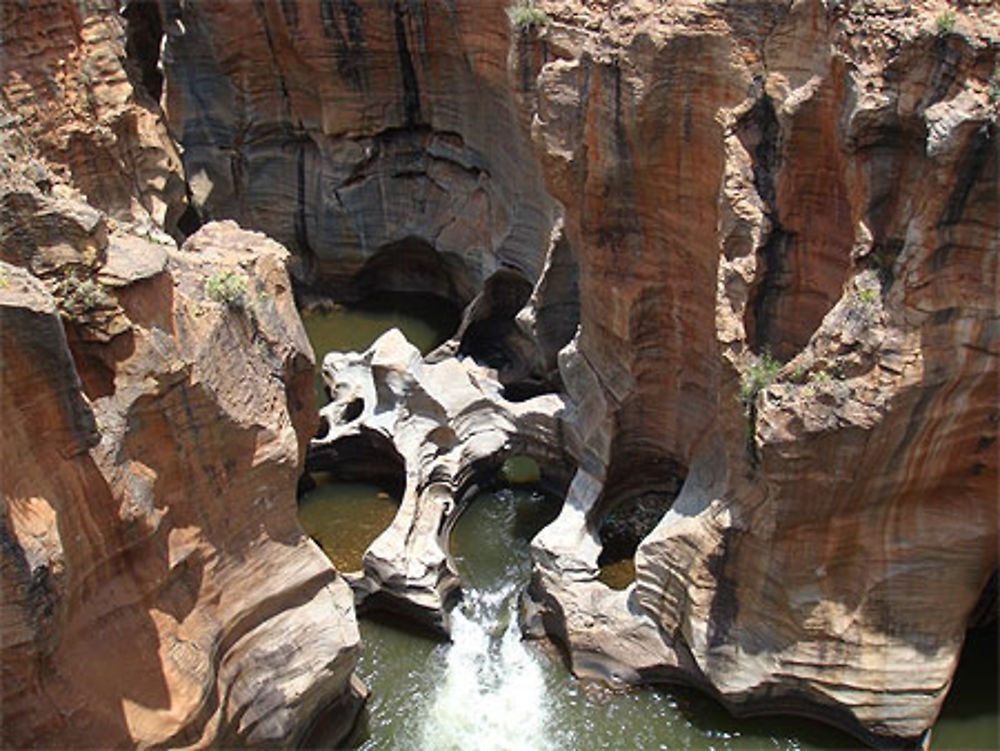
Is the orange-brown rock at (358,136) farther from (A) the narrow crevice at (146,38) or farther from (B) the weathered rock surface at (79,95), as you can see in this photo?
(B) the weathered rock surface at (79,95)

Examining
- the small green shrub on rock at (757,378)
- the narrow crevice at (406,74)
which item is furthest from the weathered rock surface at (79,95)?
the small green shrub on rock at (757,378)

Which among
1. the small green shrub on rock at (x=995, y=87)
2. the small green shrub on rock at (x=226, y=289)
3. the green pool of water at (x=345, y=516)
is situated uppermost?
the small green shrub on rock at (x=995, y=87)

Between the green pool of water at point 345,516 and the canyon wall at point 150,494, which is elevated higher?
the canyon wall at point 150,494

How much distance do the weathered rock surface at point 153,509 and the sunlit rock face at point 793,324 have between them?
3890 millimetres

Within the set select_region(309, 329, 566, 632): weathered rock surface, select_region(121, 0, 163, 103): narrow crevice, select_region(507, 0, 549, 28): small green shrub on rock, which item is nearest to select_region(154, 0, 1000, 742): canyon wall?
select_region(507, 0, 549, 28): small green shrub on rock

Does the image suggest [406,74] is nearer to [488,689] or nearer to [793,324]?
[793,324]

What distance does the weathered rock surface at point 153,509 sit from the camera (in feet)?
27.3

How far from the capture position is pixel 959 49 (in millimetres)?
9164

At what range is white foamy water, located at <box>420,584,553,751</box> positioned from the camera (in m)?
12.3

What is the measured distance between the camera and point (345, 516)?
627 inches

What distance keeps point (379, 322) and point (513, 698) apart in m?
9.80

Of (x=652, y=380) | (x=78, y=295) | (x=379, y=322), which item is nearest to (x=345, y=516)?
(x=652, y=380)

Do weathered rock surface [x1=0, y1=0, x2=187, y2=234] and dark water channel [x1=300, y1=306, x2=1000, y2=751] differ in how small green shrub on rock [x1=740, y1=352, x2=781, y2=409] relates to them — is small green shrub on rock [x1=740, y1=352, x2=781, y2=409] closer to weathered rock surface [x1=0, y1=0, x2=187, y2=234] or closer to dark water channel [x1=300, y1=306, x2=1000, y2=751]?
dark water channel [x1=300, y1=306, x2=1000, y2=751]

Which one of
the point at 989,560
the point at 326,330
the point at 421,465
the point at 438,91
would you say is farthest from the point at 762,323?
the point at 326,330
